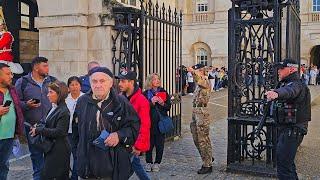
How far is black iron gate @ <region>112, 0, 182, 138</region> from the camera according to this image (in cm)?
872

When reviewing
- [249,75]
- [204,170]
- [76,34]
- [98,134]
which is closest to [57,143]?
[98,134]

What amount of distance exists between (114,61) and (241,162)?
322cm

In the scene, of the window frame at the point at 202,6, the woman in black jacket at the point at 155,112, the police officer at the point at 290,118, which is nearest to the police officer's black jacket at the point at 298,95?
the police officer at the point at 290,118

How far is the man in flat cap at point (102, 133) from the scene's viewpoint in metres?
4.02

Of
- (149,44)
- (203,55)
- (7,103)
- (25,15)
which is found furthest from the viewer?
(203,55)

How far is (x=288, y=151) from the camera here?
563cm

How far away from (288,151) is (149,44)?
4.56 meters

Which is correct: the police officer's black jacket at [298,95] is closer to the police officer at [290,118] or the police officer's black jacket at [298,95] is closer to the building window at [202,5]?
the police officer at [290,118]

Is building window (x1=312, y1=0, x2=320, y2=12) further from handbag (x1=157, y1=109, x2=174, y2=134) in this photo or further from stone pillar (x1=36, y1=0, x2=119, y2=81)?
handbag (x1=157, y1=109, x2=174, y2=134)

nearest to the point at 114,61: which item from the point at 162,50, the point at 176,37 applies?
the point at 162,50

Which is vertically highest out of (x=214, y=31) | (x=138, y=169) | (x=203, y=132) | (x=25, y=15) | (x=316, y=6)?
(x=316, y=6)

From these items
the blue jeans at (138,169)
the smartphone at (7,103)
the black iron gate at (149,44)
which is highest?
the black iron gate at (149,44)

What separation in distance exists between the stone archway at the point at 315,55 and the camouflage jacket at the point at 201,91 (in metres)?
→ 30.3

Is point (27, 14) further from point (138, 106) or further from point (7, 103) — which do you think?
point (138, 106)
